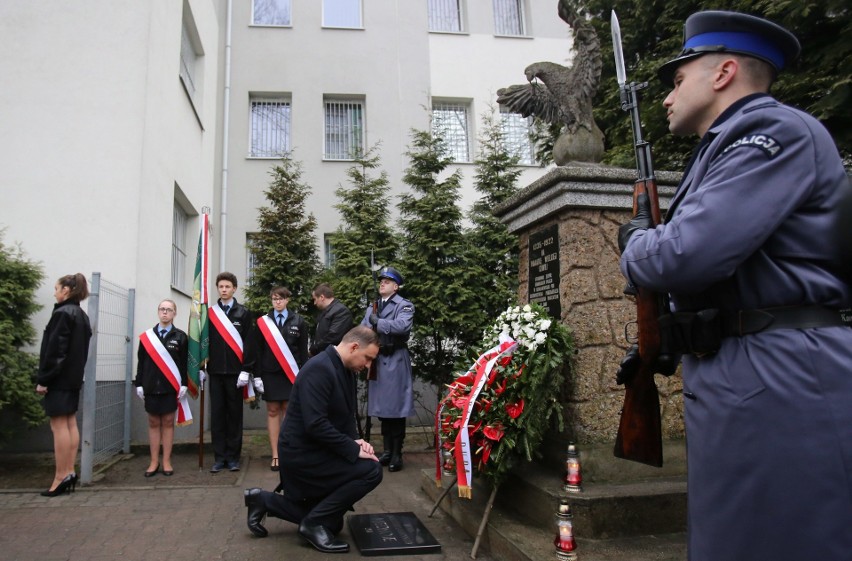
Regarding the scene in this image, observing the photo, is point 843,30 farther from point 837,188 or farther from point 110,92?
point 110,92

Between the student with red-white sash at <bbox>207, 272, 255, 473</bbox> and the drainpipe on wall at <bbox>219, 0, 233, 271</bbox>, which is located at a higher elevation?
the drainpipe on wall at <bbox>219, 0, 233, 271</bbox>

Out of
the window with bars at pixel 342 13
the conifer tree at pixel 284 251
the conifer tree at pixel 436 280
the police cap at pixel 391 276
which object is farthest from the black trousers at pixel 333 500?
the window with bars at pixel 342 13

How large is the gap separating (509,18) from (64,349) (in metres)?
13.8

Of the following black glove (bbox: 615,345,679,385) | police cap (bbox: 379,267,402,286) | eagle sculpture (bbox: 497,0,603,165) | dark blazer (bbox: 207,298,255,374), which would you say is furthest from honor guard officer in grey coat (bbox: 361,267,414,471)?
black glove (bbox: 615,345,679,385)

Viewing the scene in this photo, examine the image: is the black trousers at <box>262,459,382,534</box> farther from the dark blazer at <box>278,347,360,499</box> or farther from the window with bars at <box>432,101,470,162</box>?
the window with bars at <box>432,101,470,162</box>

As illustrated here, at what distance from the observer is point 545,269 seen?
491 cm

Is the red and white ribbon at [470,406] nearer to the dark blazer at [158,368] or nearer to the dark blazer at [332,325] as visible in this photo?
the dark blazer at [332,325]

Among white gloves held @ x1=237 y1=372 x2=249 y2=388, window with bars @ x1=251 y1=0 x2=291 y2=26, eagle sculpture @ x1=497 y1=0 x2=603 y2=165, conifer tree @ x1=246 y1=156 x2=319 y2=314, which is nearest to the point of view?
eagle sculpture @ x1=497 y1=0 x2=603 y2=165

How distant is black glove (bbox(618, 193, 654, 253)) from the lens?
6.99 feet

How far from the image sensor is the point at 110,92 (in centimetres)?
852

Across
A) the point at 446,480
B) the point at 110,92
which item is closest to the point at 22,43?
the point at 110,92

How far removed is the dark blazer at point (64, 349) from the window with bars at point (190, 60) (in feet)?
19.9

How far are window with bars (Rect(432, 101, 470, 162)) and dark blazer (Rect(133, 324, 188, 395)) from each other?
371 inches

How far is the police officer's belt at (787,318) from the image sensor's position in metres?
1.68
